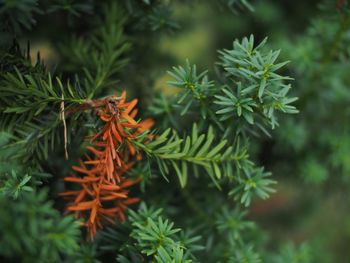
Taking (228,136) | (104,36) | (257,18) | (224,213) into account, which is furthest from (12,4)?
(257,18)

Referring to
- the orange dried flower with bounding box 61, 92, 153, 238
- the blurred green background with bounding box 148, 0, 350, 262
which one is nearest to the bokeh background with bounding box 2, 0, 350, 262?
the blurred green background with bounding box 148, 0, 350, 262

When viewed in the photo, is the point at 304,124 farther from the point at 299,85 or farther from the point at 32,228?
the point at 32,228

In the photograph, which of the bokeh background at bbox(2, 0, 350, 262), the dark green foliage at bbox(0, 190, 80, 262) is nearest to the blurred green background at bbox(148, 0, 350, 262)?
the bokeh background at bbox(2, 0, 350, 262)

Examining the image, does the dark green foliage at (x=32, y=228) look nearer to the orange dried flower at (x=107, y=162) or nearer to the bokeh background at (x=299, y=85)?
the orange dried flower at (x=107, y=162)

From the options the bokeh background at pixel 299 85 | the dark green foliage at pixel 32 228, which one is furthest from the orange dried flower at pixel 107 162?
the bokeh background at pixel 299 85

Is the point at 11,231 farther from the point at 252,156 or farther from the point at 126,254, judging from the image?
the point at 252,156

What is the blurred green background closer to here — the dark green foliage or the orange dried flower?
the orange dried flower

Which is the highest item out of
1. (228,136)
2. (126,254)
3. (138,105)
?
(228,136)

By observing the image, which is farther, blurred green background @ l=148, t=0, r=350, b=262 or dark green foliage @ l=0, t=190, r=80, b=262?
blurred green background @ l=148, t=0, r=350, b=262

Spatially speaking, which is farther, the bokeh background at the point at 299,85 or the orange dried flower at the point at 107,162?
the bokeh background at the point at 299,85

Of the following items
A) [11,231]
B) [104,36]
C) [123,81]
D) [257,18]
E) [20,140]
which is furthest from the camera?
[257,18]

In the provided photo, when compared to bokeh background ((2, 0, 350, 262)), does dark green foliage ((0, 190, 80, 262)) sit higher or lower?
lower
